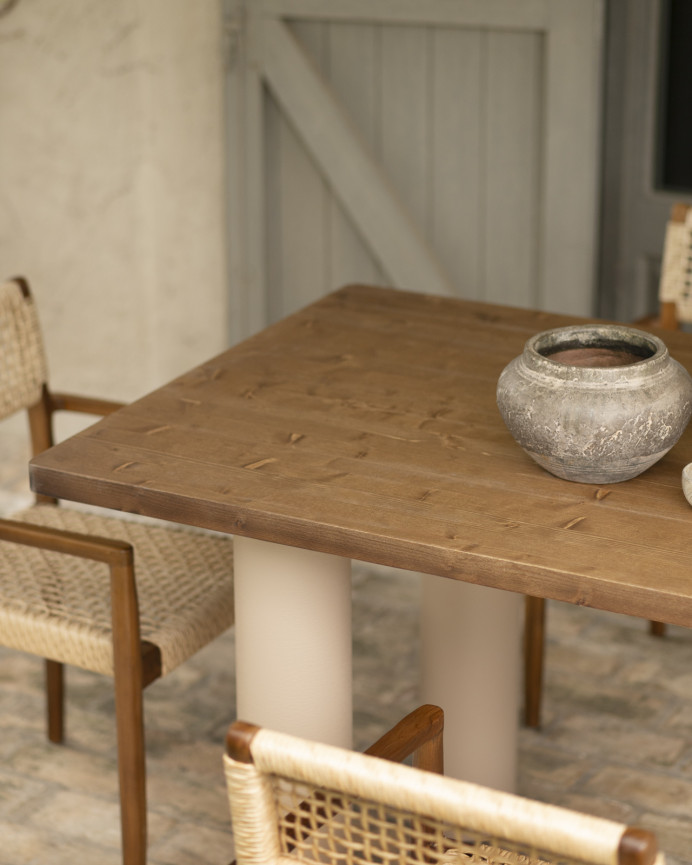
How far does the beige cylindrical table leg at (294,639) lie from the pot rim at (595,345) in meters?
0.43

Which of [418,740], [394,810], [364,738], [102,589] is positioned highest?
[394,810]

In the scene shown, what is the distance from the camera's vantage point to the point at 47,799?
2.52 metres

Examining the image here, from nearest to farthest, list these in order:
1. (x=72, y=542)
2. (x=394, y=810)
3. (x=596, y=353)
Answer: (x=394, y=810) → (x=596, y=353) → (x=72, y=542)

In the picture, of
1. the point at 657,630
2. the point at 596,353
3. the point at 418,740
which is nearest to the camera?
the point at 418,740

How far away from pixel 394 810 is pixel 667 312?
189 centimetres

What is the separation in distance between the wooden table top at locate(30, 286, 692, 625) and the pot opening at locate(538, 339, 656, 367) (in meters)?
0.15

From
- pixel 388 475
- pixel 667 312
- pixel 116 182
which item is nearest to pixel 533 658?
pixel 667 312

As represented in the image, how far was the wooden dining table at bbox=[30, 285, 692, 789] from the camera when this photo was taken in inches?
63.2

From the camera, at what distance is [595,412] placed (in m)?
1.68

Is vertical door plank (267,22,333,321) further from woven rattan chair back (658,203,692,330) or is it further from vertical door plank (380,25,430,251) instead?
woven rattan chair back (658,203,692,330)

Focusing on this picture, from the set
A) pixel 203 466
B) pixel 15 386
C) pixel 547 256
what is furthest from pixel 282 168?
pixel 203 466

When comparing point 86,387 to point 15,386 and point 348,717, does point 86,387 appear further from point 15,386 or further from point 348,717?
point 348,717

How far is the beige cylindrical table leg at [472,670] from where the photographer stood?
7.44 ft

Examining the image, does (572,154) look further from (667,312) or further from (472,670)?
(472,670)
